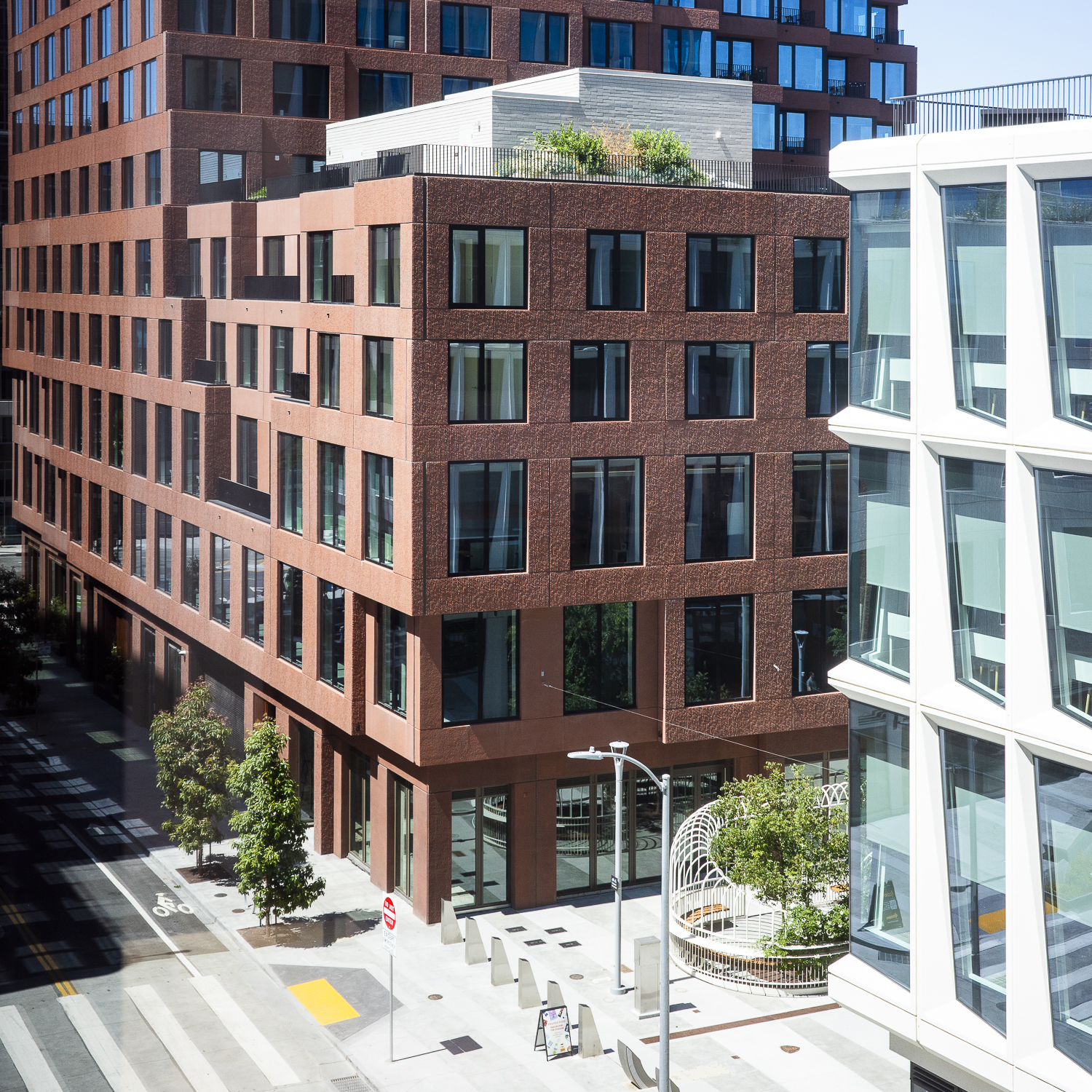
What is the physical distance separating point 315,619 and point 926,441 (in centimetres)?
2402

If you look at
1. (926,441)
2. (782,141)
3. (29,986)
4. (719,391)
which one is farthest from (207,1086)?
(782,141)

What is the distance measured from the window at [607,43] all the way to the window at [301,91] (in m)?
10.5

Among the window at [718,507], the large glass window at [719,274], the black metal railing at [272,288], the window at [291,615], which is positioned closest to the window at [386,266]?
the black metal railing at [272,288]

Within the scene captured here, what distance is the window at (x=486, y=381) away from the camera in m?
33.8

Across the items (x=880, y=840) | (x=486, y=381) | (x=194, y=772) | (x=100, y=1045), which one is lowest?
(x=100, y=1045)

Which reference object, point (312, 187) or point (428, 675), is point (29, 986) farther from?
point (312, 187)

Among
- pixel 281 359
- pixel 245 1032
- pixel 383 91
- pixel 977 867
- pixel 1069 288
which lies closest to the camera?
pixel 1069 288

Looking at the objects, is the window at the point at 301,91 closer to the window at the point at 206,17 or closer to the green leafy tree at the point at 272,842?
the window at the point at 206,17

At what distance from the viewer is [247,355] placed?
44.2 m

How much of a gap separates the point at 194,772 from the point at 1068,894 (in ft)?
88.1

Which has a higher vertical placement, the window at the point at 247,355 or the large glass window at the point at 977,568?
the window at the point at 247,355

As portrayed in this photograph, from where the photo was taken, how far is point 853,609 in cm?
1998

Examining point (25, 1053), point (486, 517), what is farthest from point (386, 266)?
point (25, 1053)

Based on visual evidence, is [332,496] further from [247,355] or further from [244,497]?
[247,355]
